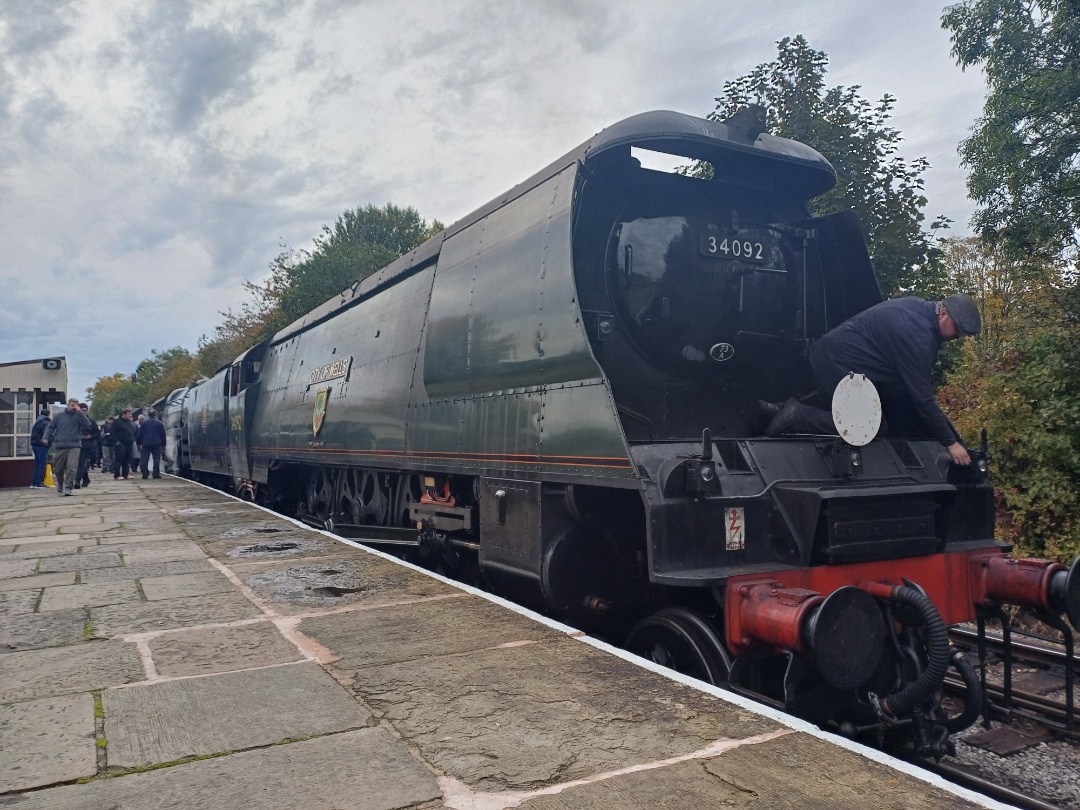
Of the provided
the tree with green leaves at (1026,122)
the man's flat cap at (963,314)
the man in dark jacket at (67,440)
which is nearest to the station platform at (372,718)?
the man's flat cap at (963,314)

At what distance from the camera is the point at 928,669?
3158 millimetres

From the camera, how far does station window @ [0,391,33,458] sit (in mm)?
15828

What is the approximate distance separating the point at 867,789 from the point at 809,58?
409 inches

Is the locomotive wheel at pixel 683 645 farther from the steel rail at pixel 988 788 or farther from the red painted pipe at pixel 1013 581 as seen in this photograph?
the red painted pipe at pixel 1013 581

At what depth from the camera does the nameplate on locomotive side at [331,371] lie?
8494 mm

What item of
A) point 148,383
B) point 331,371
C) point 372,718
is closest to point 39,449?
point 331,371

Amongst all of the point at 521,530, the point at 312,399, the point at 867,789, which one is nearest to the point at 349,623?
the point at 521,530

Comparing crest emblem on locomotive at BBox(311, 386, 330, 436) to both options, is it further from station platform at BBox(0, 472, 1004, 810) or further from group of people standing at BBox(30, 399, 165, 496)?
group of people standing at BBox(30, 399, 165, 496)

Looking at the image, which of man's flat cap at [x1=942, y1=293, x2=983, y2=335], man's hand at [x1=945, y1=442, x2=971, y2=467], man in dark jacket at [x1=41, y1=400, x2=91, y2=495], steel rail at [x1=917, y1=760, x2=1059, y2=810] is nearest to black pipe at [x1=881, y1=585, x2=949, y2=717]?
steel rail at [x1=917, y1=760, x2=1059, y2=810]

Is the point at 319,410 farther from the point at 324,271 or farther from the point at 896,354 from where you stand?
the point at 324,271

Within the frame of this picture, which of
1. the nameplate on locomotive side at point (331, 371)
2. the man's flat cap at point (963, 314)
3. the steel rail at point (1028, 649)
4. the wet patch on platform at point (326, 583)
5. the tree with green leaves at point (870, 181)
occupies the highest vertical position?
the tree with green leaves at point (870, 181)

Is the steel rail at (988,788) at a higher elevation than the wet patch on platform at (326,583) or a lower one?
lower

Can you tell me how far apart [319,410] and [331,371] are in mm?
525

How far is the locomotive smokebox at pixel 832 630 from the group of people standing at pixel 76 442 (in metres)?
13.5
